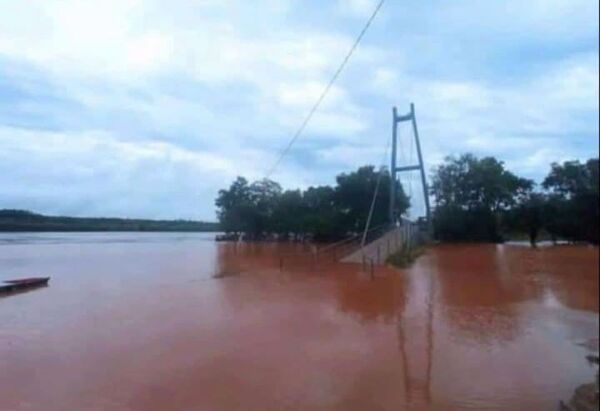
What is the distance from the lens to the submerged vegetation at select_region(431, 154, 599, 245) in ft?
2.46

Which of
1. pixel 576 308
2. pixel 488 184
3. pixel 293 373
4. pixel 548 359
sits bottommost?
pixel 293 373

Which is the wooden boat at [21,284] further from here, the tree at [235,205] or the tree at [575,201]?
the tree at [575,201]

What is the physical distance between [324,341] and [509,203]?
12.6ft

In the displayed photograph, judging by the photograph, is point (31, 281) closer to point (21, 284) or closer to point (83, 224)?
point (21, 284)

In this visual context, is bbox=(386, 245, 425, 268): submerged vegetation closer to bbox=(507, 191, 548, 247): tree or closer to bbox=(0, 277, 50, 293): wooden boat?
bbox=(507, 191, 548, 247): tree

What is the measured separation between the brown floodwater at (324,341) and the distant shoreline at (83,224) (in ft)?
0.55

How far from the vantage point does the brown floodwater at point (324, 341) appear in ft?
4.66

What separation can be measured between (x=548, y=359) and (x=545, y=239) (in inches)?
65.8

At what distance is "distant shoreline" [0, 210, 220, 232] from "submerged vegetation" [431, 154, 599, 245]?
53.0 inches

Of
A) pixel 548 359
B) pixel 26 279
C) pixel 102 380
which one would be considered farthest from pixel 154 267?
pixel 548 359

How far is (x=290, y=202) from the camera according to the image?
3027 millimetres

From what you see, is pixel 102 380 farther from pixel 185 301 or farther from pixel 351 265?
pixel 351 265

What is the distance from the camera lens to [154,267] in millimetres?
12289

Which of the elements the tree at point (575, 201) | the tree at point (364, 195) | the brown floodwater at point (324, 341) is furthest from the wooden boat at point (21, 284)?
the tree at point (575, 201)
